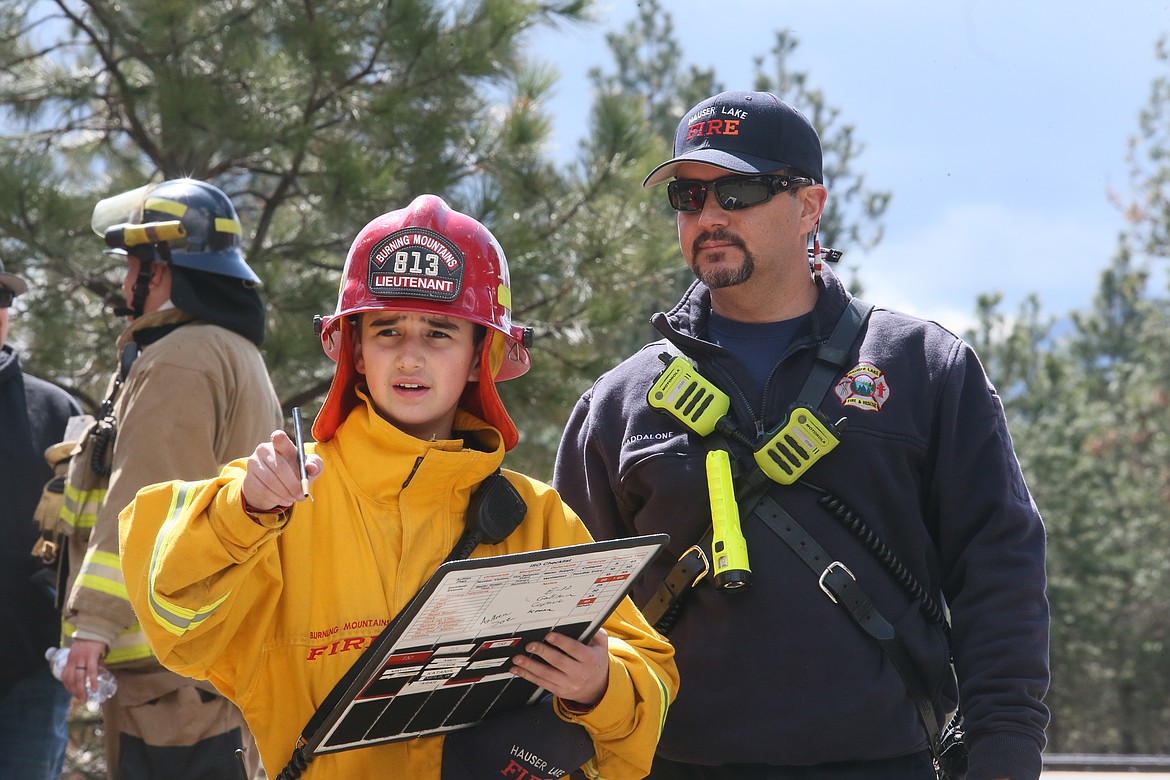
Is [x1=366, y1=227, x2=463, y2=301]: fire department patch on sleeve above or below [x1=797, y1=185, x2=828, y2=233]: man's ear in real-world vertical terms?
below

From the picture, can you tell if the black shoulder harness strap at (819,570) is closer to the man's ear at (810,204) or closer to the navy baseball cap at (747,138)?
the man's ear at (810,204)

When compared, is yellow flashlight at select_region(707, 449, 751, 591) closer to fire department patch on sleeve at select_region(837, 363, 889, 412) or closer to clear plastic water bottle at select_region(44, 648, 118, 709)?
fire department patch on sleeve at select_region(837, 363, 889, 412)

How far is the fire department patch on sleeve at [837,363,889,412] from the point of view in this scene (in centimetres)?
307

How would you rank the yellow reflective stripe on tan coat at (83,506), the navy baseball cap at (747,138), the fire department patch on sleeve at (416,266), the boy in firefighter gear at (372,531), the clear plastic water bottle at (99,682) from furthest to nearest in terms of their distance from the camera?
the yellow reflective stripe on tan coat at (83,506) < the clear plastic water bottle at (99,682) < the navy baseball cap at (747,138) < the fire department patch on sleeve at (416,266) < the boy in firefighter gear at (372,531)

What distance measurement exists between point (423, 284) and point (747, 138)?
1.09 m

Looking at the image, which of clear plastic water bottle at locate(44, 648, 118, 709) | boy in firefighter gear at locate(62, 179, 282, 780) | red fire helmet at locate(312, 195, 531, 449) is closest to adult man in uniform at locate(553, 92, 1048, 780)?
red fire helmet at locate(312, 195, 531, 449)

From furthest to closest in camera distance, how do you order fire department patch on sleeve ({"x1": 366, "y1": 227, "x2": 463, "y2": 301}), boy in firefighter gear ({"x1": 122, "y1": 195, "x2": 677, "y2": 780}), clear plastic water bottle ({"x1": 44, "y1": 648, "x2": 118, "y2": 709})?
clear plastic water bottle ({"x1": 44, "y1": 648, "x2": 118, "y2": 709}), fire department patch on sleeve ({"x1": 366, "y1": 227, "x2": 463, "y2": 301}), boy in firefighter gear ({"x1": 122, "y1": 195, "x2": 677, "y2": 780})

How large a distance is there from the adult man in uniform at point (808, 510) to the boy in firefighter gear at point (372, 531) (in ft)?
1.26

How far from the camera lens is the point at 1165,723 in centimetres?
3247

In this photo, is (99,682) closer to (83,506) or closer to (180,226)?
(83,506)

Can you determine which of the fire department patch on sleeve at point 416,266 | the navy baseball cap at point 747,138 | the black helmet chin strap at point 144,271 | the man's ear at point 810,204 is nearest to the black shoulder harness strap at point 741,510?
the man's ear at point 810,204

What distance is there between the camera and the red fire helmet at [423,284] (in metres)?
2.57

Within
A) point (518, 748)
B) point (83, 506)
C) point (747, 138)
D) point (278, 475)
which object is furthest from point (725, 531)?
point (83, 506)

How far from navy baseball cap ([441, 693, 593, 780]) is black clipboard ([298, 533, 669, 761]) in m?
0.04
